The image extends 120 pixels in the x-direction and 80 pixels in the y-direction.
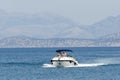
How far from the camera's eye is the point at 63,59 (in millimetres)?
139125

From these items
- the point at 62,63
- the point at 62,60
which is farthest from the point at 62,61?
the point at 62,63

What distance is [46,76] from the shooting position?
117312 millimetres

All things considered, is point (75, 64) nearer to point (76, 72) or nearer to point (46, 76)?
point (76, 72)

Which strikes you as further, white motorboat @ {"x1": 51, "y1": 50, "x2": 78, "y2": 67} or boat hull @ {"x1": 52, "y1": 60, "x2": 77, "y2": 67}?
boat hull @ {"x1": 52, "y1": 60, "x2": 77, "y2": 67}

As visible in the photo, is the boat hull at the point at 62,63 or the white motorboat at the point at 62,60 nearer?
the white motorboat at the point at 62,60

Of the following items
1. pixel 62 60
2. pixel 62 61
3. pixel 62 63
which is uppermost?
pixel 62 60

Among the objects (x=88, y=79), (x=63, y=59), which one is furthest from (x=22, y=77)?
(x=63, y=59)

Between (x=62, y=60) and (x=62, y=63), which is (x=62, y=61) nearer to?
(x=62, y=60)

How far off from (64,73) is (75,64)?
2047cm

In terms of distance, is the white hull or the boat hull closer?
the white hull

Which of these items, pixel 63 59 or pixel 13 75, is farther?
pixel 63 59

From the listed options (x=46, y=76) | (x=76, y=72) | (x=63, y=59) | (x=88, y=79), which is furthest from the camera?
(x=63, y=59)

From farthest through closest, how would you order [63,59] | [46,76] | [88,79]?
[63,59] → [46,76] → [88,79]

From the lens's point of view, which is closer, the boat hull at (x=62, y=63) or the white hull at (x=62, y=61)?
the white hull at (x=62, y=61)
